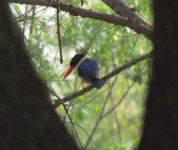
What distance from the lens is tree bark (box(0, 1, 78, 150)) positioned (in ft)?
7.00

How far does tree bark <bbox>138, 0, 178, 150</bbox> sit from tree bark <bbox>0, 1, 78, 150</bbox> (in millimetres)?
315

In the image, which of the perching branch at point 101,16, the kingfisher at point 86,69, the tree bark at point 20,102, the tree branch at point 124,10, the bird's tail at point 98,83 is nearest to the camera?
the tree bark at point 20,102

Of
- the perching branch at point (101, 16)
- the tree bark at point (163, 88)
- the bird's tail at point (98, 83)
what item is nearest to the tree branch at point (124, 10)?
the perching branch at point (101, 16)

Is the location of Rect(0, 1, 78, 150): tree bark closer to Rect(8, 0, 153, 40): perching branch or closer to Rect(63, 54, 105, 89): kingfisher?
Rect(8, 0, 153, 40): perching branch

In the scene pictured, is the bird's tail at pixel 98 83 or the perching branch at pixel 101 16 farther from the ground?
the perching branch at pixel 101 16

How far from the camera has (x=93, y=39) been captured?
362 inches

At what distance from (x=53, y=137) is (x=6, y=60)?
31cm

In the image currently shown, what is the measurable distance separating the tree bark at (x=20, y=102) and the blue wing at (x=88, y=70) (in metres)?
3.83

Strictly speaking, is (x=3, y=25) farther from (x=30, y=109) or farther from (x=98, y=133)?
(x=98, y=133)

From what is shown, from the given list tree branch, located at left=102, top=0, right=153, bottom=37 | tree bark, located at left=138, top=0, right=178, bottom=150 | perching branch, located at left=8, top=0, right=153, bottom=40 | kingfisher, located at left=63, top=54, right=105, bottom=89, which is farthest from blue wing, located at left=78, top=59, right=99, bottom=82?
tree bark, located at left=138, top=0, right=178, bottom=150

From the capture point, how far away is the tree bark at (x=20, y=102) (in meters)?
2.13

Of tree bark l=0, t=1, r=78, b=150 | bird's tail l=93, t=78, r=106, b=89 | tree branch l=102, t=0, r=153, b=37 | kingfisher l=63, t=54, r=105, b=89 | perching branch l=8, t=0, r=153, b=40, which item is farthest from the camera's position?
kingfisher l=63, t=54, r=105, b=89

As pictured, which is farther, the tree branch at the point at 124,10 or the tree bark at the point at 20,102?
the tree branch at the point at 124,10

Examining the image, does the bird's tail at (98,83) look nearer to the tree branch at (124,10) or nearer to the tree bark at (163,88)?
the tree branch at (124,10)
